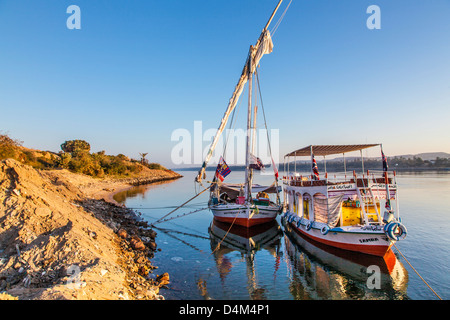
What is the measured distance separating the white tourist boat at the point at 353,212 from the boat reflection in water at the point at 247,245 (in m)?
3.32

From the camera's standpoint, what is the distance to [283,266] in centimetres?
1507

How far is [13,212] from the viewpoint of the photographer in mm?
11219

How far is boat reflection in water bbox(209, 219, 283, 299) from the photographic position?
1338cm

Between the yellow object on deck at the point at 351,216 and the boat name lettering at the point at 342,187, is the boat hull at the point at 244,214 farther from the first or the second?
the boat name lettering at the point at 342,187

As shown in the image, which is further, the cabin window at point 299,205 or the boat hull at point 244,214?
the cabin window at point 299,205

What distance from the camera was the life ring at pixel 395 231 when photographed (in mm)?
13695

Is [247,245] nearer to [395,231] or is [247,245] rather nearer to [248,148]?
[248,148]

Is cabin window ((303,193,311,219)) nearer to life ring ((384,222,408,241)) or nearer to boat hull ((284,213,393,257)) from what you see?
boat hull ((284,213,393,257))

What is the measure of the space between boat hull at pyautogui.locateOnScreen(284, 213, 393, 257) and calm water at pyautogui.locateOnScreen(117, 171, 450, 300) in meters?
0.52

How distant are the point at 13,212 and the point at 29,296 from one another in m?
6.63

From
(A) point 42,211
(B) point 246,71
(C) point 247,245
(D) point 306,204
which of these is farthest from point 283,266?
(B) point 246,71

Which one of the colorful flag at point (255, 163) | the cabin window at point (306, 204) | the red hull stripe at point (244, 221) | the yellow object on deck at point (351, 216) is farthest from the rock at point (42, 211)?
the yellow object on deck at point (351, 216)

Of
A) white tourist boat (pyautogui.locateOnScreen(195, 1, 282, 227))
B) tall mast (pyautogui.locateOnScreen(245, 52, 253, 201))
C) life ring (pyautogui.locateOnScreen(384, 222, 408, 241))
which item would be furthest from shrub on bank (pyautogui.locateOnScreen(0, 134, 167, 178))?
life ring (pyautogui.locateOnScreen(384, 222, 408, 241))
